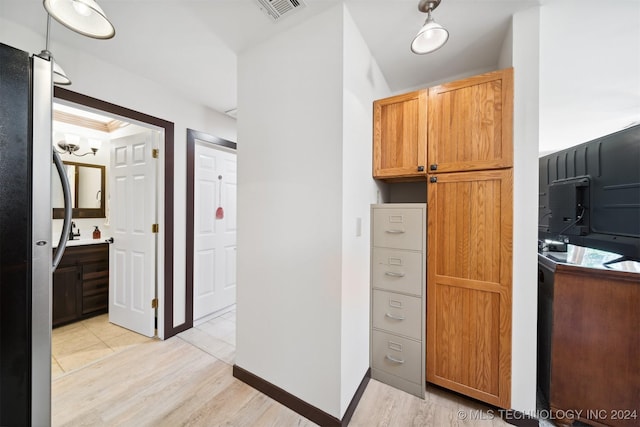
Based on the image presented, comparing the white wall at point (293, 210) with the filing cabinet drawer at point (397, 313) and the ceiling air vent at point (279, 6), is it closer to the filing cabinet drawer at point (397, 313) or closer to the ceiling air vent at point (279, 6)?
the ceiling air vent at point (279, 6)

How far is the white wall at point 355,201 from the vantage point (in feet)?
4.70

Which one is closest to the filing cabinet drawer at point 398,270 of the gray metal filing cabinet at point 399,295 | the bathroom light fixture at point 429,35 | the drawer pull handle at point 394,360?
the gray metal filing cabinet at point 399,295

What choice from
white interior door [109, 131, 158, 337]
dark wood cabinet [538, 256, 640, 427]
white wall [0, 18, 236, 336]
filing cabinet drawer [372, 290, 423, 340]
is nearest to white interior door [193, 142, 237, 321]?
white wall [0, 18, 236, 336]

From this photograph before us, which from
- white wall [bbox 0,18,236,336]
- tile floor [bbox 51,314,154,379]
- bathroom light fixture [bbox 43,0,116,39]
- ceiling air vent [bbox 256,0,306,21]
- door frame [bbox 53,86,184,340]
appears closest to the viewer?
bathroom light fixture [bbox 43,0,116,39]

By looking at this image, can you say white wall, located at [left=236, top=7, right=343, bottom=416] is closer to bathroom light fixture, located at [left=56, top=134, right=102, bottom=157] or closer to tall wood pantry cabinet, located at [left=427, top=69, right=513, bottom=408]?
tall wood pantry cabinet, located at [left=427, top=69, right=513, bottom=408]

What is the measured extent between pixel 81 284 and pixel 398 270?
3.41 m

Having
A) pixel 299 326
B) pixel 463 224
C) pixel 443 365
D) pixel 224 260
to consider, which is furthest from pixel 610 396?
pixel 224 260

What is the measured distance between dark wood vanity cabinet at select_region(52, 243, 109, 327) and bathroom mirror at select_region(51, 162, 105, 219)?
0.61m

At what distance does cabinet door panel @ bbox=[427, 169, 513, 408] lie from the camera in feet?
4.82

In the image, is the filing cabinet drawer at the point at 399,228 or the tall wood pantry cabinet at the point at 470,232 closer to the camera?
the tall wood pantry cabinet at the point at 470,232

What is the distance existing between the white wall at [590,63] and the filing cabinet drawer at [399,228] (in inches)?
57.9

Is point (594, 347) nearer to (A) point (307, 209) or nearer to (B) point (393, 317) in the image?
(B) point (393, 317)

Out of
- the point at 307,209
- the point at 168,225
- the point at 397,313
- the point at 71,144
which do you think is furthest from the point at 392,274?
the point at 71,144

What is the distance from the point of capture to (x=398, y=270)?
1761 millimetres
